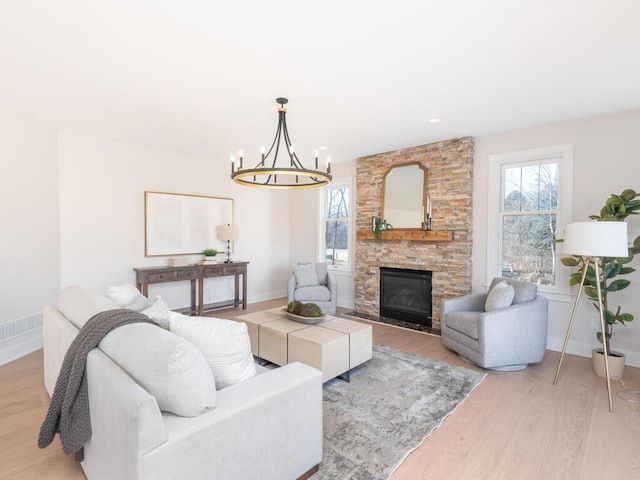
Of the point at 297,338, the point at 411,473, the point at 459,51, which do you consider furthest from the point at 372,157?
the point at 411,473

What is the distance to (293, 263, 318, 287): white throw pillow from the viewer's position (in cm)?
541

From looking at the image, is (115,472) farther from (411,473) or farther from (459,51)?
(459,51)

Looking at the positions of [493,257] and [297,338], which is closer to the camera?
[297,338]

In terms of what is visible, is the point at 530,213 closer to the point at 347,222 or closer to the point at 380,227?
the point at 380,227

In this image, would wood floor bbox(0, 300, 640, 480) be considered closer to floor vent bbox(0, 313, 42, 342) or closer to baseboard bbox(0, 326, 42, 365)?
baseboard bbox(0, 326, 42, 365)

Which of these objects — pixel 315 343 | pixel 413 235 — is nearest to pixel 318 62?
pixel 315 343

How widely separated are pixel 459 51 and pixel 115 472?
3.11 m

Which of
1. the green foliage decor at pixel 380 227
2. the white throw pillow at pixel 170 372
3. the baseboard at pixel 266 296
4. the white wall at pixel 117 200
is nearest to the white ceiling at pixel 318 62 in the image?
the white wall at pixel 117 200

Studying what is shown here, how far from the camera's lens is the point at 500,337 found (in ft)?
10.8

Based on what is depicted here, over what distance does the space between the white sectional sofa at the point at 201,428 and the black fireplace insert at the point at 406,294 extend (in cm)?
349

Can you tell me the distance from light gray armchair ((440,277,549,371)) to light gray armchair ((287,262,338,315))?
2.05 m

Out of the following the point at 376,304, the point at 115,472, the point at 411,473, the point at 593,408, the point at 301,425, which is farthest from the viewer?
the point at 376,304

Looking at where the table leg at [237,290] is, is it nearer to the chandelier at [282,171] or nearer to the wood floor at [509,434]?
the chandelier at [282,171]

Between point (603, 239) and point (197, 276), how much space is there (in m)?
4.89
